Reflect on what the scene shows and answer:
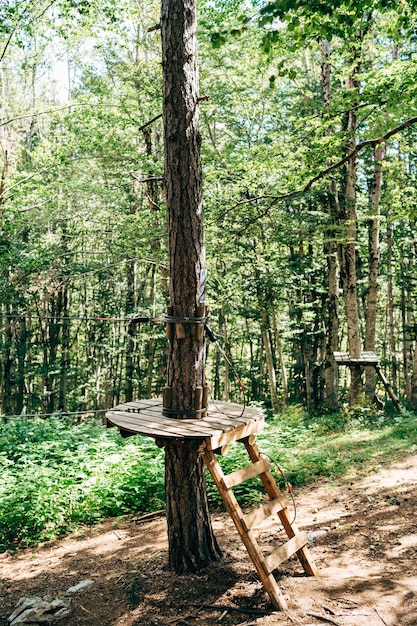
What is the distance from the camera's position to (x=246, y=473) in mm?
3717

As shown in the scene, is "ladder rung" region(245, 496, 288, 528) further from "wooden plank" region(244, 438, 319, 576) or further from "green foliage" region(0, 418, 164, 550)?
"green foliage" region(0, 418, 164, 550)

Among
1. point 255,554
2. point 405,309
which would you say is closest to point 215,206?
point 255,554

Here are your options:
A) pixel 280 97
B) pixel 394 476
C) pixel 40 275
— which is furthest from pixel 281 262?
pixel 394 476

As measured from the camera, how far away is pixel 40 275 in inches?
515

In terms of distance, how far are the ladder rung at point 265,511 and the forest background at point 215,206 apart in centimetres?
189

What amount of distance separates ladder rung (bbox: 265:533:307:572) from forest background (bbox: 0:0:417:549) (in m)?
2.19

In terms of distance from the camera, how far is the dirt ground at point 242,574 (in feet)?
10.8

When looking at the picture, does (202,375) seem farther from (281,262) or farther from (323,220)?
(281,262)

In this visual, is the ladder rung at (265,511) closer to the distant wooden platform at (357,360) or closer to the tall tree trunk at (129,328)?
the distant wooden platform at (357,360)

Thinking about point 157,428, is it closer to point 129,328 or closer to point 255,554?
point 255,554

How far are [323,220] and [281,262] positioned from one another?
84.7 inches

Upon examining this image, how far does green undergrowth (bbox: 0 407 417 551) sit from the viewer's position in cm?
557

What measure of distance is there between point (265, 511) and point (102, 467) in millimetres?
3495

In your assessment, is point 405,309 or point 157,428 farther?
point 405,309
